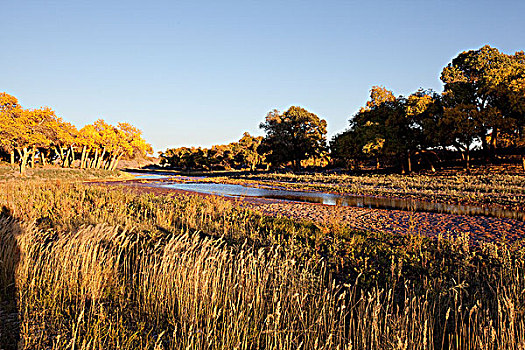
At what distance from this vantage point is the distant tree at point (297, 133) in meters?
56.4

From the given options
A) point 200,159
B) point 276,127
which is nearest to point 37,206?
point 276,127

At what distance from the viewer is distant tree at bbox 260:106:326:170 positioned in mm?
56438

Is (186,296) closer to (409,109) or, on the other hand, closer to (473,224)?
(473,224)

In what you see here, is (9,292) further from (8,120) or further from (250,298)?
(8,120)

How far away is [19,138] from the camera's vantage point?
1470 inches

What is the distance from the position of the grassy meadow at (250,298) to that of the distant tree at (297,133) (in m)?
49.0

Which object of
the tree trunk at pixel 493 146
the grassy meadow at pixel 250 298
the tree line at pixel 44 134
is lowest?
the grassy meadow at pixel 250 298

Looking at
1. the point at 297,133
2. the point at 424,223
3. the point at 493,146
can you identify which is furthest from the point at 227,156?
the point at 424,223

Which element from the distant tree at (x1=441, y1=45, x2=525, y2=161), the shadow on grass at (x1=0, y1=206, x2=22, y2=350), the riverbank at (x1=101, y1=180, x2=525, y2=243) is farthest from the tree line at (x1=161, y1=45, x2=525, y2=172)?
the shadow on grass at (x1=0, y1=206, x2=22, y2=350)

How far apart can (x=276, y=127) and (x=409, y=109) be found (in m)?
27.0

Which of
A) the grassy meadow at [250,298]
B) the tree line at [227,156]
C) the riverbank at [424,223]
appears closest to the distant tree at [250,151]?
the tree line at [227,156]

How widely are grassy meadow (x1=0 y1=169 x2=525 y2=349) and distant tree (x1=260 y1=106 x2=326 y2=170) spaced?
4896 centimetres

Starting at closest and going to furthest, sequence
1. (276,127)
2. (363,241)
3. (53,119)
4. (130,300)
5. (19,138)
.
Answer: (130,300)
(363,241)
(19,138)
(53,119)
(276,127)

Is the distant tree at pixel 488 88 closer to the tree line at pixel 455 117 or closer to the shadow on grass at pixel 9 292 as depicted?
the tree line at pixel 455 117
